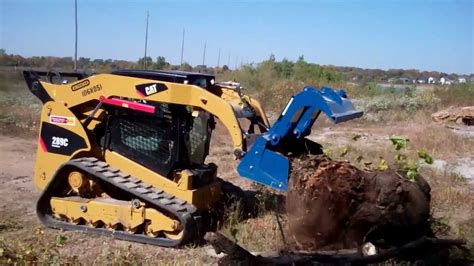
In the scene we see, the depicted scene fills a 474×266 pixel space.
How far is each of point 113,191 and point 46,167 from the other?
1.04 metres

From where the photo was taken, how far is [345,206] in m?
5.02

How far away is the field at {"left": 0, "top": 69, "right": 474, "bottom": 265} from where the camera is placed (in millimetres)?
5516

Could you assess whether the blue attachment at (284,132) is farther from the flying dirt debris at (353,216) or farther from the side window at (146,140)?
the side window at (146,140)

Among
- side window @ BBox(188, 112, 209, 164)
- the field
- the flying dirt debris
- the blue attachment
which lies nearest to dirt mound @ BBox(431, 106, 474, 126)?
the field

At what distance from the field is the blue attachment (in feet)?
2.19

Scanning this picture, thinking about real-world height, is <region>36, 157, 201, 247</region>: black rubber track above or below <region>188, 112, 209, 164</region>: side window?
below

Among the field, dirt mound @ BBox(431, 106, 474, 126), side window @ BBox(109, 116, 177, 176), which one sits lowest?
the field

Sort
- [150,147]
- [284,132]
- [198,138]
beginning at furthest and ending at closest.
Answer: [198,138]
[150,147]
[284,132]

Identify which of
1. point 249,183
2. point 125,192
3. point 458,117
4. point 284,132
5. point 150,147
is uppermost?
point 284,132

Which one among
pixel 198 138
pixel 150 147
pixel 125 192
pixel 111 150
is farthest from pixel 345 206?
pixel 111 150

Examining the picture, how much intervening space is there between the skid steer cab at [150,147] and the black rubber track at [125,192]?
1 cm

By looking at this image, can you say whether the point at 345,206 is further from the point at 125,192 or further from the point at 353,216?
the point at 125,192

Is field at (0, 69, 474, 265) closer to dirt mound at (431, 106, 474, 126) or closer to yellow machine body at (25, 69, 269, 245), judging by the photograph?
yellow machine body at (25, 69, 269, 245)

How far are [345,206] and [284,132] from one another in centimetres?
128
